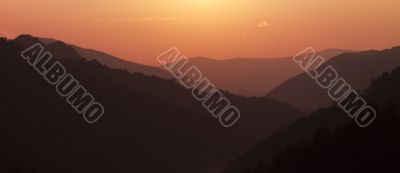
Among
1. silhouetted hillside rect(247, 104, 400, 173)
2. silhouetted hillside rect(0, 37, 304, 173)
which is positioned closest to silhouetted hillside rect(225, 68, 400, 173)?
silhouetted hillside rect(247, 104, 400, 173)

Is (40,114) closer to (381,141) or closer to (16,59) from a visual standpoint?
(16,59)

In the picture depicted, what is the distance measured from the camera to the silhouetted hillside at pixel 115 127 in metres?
115

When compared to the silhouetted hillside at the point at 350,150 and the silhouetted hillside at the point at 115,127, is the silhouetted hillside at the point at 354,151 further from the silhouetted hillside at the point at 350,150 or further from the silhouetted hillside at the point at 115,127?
the silhouetted hillside at the point at 115,127

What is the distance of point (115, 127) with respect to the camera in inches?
5330

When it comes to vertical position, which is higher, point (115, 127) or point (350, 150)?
point (115, 127)

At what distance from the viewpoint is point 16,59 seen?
448 ft

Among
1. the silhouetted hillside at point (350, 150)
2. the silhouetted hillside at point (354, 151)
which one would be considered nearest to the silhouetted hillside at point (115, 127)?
the silhouetted hillside at point (350, 150)

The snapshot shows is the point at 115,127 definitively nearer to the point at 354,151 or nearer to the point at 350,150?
the point at 350,150

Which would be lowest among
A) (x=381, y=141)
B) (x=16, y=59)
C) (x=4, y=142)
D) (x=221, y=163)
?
(x=381, y=141)

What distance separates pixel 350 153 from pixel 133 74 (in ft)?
409

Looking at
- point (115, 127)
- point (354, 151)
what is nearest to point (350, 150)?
point (354, 151)

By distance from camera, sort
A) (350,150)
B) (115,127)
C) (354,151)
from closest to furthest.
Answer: (354,151) < (350,150) < (115,127)

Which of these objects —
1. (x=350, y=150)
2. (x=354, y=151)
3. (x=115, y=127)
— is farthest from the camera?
(x=115, y=127)

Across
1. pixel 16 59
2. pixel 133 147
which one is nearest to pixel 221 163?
pixel 133 147
